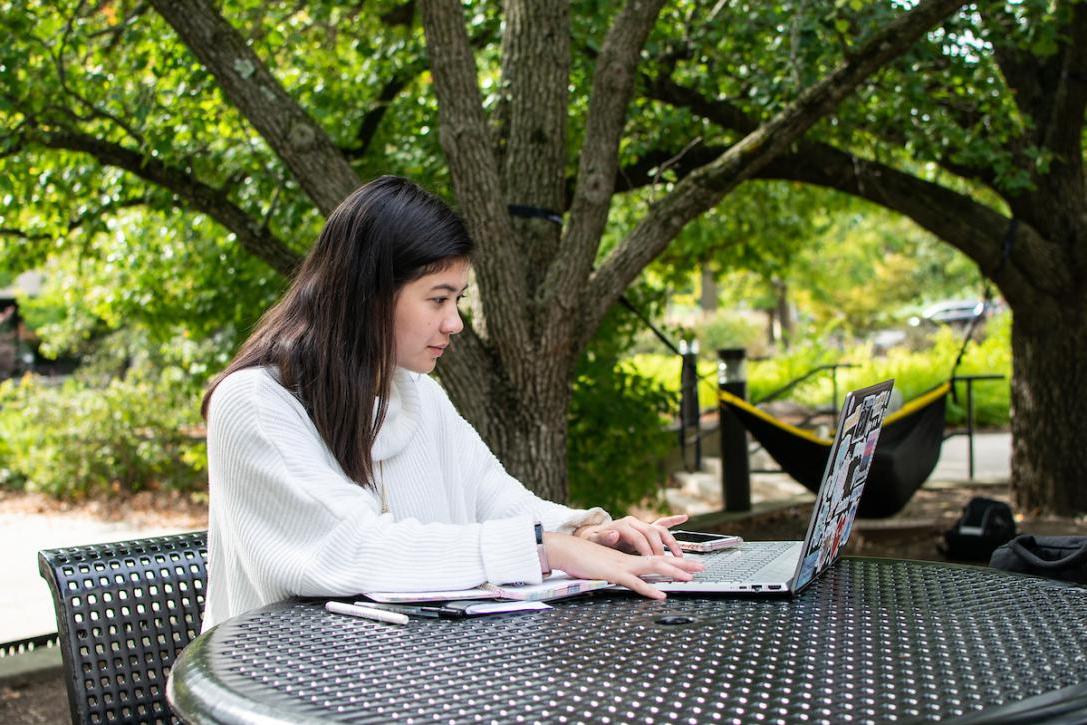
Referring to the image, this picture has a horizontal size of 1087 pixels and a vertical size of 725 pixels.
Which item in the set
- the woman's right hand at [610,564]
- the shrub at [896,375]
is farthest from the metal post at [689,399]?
the woman's right hand at [610,564]

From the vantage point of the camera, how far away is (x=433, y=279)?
2162 mm

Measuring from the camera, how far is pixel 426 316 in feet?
7.11

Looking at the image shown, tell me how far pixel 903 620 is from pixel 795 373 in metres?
12.4

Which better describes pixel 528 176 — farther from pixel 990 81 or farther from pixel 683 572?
pixel 990 81

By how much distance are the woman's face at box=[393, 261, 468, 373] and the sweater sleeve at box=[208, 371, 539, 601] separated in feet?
0.89

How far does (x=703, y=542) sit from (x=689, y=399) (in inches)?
242

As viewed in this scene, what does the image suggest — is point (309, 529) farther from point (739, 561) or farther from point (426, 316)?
point (739, 561)

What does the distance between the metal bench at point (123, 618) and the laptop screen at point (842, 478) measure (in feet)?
3.82

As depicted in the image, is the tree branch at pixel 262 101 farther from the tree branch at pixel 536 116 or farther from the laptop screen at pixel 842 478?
the laptop screen at pixel 842 478

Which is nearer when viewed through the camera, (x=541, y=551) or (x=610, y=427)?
(x=541, y=551)

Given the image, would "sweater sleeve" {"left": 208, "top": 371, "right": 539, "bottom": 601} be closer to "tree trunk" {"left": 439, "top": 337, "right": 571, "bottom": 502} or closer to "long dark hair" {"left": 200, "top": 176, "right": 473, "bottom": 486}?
"long dark hair" {"left": 200, "top": 176, "right": 473, "bottom": 486}

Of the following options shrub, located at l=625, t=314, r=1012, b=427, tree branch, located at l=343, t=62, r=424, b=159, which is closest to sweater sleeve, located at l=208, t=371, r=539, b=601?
tree branch, located at l=343, t=62, r=424, b=159

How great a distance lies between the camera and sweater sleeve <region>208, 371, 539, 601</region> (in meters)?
1.84

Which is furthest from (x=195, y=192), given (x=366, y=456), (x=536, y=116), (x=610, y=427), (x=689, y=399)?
(x=689, y=399)
